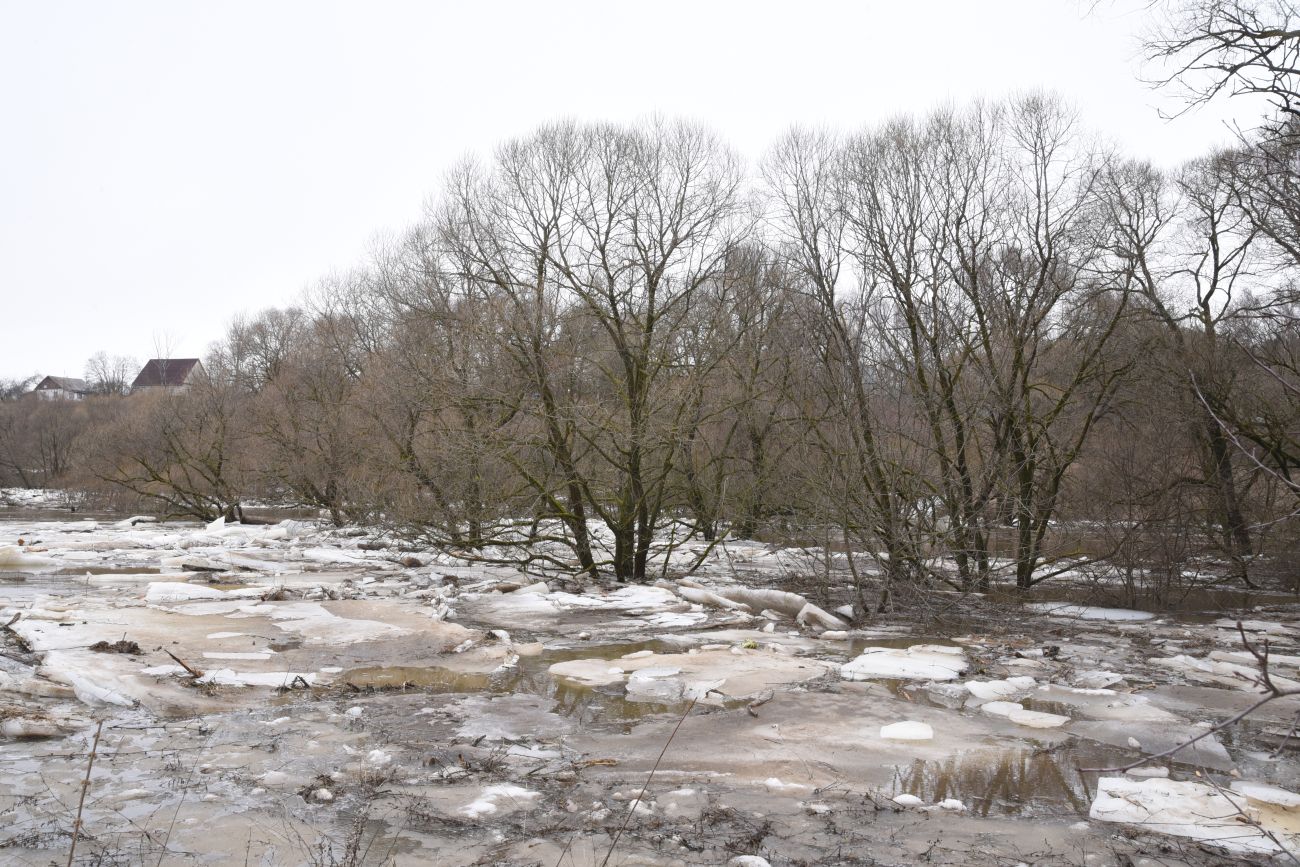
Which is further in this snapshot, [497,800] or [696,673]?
[696,673]

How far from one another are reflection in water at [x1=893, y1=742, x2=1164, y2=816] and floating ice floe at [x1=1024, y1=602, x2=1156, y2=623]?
6831 millimetres

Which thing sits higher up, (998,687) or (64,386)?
(64,386)

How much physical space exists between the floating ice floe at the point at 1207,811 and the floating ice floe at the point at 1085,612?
749 centimetres

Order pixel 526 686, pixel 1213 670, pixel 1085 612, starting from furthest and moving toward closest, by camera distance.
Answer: pixel 1085 612 → pixel 1213 670 → pixel 526 686

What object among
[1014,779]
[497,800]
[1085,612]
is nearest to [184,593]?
[497,800]

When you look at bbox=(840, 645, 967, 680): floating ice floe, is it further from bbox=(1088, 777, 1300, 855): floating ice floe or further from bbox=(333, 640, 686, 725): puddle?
bbox=(1088, 777, 1300, 855): floating ice floe

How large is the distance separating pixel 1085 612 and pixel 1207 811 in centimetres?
902

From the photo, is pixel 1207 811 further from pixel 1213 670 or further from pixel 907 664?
pixel 1213 670

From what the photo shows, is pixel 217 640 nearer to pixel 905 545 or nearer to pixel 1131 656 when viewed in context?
pixel 905 545

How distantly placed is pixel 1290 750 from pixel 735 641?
5.49 m

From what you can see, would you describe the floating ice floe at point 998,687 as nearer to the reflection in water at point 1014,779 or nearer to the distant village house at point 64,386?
the reflection in water at point 1014,779

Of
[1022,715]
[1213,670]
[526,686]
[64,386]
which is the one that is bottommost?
[526,686]

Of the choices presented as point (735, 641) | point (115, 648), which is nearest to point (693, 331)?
point (735, 641)

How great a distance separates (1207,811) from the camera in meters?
5.24
